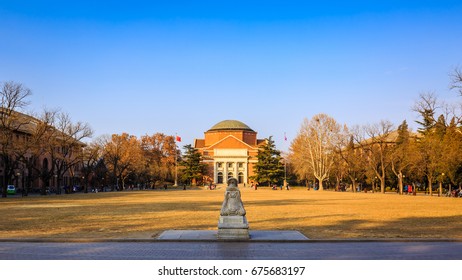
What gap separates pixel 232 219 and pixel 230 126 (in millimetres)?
122342

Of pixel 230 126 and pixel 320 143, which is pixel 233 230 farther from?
pixel 230 126

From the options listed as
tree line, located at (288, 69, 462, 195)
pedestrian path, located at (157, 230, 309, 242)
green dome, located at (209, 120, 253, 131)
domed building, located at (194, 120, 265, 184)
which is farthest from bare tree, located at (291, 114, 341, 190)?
pedestrian path, located at (157, 230, 309, 242)

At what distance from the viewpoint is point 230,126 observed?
13750 cm

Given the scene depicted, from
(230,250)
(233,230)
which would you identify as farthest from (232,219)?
(230,250)

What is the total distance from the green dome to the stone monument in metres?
121

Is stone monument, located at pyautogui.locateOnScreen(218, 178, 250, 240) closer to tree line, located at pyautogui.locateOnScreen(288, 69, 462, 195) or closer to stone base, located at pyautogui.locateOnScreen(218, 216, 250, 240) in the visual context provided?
stone base, located at pyautogui.locateOnScreen(218, 216, 250, 240)

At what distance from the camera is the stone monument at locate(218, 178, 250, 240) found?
1514 cm

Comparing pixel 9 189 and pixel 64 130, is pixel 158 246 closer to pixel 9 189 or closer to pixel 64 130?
pixel 64 130

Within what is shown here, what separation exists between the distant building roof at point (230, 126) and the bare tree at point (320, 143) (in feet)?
173

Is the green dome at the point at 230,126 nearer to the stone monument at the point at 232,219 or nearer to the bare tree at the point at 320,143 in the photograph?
the bare tree at the point at 320,143

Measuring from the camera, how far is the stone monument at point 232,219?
49.7 feet

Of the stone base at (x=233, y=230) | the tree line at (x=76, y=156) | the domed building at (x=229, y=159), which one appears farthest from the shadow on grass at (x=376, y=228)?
the domed building at (x=229, y=159)

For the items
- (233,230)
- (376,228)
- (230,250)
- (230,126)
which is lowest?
(376,228)
